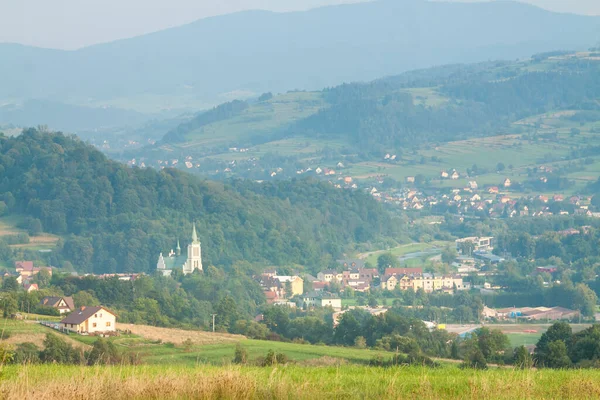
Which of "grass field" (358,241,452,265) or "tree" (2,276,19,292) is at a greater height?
"tree" (2,276,19,292)

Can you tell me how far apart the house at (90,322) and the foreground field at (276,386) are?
65.2 ft

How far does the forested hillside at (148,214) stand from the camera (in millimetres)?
76625

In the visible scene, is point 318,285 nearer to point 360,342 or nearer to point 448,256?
point 448,256

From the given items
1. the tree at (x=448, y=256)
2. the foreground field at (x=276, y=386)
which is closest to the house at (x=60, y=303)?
the foreground field at (x=276, y=386)

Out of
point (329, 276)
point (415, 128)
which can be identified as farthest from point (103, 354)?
point (415, 128)

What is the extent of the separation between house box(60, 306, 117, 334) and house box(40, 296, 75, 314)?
23.1 feet

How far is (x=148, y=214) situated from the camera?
82.2 metres

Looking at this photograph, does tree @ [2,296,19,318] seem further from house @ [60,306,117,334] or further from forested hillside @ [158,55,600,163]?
forested hillside @ [158,55,600,163]

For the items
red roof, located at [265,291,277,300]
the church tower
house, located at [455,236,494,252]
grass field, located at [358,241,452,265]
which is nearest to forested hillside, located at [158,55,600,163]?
house, located at [455,236,494,252]

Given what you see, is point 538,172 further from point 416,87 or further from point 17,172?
point 416,87

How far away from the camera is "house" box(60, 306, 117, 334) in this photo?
32.5 meters

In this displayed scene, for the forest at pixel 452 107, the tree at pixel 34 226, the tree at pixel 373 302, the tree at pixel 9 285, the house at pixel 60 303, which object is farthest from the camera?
the forest at pixel 452 107

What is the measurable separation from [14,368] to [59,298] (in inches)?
1123

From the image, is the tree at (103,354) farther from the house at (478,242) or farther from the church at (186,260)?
the house at (478,242)
